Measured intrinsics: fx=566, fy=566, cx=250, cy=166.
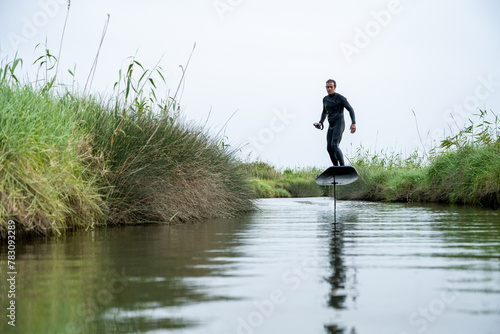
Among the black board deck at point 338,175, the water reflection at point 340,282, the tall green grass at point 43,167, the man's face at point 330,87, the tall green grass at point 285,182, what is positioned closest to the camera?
the water reflection at point 340,282

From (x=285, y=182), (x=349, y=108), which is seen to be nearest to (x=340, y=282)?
(x=349, y=108)

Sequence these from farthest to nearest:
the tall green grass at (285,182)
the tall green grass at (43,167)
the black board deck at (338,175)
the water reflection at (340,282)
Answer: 1. the tall green grass at (285,182)
2. the black board deck at (338,175)
3. the tall green grass at (43,167)
4. the water reflection at (340,282)

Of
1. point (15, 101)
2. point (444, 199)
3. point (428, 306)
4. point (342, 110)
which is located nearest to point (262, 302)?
point (428, 306)

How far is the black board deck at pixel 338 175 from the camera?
10714 mm

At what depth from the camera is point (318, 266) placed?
3492 mm

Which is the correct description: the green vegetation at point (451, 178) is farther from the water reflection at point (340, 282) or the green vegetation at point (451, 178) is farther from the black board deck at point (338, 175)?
the water reflection at point (340, 282)

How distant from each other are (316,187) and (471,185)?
11.8 meters

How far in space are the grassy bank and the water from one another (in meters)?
0.54

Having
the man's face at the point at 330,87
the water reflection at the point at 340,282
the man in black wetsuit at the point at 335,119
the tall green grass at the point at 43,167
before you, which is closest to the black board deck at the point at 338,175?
the man in black wetsuit at the point at 335,119

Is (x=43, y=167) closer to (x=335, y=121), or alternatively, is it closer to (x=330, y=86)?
(x=335, y=121)

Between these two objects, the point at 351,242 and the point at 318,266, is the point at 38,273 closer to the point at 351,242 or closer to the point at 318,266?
the point at 318,266

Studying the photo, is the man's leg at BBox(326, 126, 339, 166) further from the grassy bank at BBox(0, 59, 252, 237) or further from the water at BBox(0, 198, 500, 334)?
the water at BBox(0, 198, 500, 334)

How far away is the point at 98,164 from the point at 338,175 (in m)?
5.70

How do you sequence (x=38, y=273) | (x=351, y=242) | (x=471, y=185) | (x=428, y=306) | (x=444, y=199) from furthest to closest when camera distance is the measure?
(x=444, y=199) < (x=471, y=185) < (x=351, y=242) < (x=38, y=273) < (x=428, y=306)
